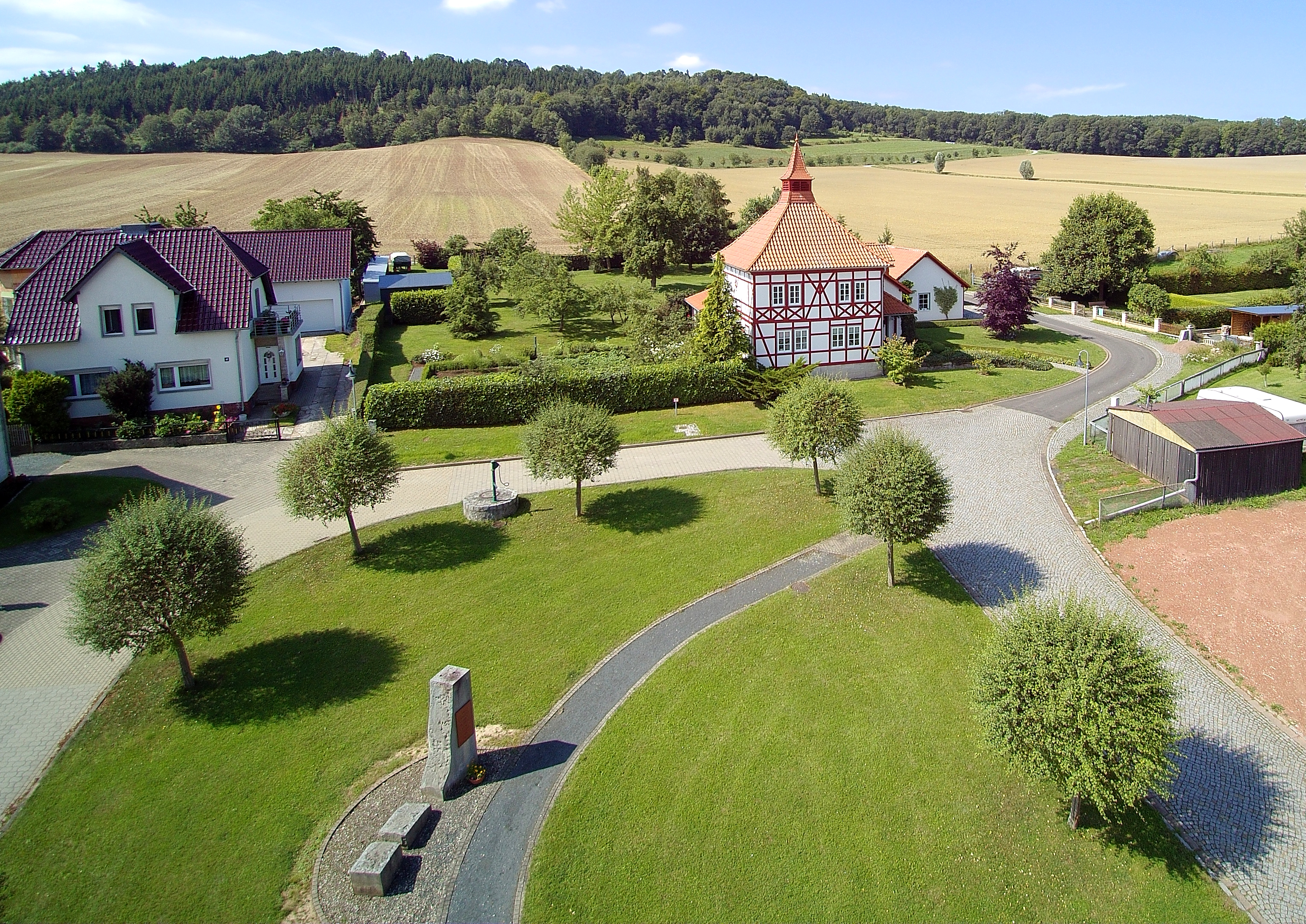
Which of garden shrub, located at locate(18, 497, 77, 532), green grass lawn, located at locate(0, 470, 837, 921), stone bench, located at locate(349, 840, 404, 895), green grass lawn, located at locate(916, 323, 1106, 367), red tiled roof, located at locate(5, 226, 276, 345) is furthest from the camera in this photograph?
green grass lawn, located at locate(916, 323, 1106, 367)

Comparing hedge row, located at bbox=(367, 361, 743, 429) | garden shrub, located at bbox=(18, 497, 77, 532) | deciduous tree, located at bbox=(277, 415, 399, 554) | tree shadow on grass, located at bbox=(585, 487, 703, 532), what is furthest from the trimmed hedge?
deciduous tree, located at bbox=(277, 415, 399, 554)

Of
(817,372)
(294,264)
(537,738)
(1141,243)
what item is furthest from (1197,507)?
(294,264)

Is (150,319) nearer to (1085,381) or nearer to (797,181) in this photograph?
(797,181)

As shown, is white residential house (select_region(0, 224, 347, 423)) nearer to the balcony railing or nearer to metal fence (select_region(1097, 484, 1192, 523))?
the balcony railing

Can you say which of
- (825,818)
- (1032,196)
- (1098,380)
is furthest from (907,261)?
(1032,196)

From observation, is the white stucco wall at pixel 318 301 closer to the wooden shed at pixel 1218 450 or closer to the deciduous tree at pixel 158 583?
the deciduous tree at pixel 158 583
